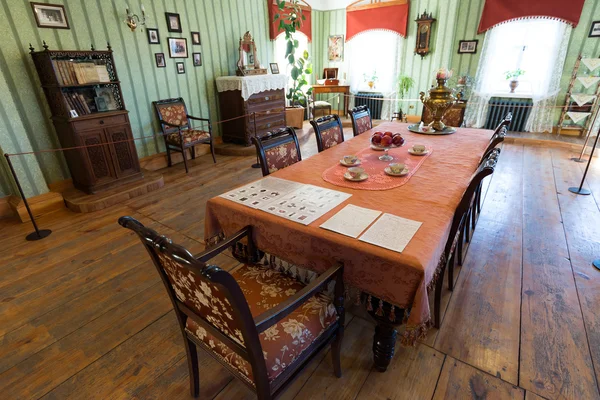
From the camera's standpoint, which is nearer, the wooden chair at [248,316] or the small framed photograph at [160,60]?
the wooden chair at [248,316]

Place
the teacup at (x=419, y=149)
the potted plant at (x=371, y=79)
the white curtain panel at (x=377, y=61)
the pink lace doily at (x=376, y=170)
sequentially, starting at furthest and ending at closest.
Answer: the potted plant at (x=371, y=79) → the white curtain panel at (x=377, y=61) → the teacup at (x=419, y=149) → the pink lace doily at (x=376, y=170)

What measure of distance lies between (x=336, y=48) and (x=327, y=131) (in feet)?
17.9

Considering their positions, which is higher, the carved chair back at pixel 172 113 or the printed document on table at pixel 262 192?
the carved chair back at pixel 172 113

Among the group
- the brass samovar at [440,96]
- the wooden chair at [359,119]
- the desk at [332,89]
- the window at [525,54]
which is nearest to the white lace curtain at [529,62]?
the window at [525,54]

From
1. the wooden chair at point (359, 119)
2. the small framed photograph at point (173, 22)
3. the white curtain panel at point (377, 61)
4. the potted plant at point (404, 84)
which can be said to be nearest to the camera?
the wooden chair at point (359, 119)

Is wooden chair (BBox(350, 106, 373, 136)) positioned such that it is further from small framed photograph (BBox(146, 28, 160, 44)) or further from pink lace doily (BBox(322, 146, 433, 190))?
small framed photograph (BBox(146, 28, 160, 44))

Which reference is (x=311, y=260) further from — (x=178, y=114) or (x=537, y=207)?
(x=178, y=114)

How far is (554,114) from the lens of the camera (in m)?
5.43

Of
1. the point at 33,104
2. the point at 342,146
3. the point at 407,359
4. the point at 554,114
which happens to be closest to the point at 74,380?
the point at 407,359

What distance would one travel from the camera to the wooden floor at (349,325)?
1415mm

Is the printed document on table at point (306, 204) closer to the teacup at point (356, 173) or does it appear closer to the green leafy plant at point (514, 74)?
the teacup at point (356, 173)

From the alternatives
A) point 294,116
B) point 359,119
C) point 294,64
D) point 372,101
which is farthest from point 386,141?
point 372,101

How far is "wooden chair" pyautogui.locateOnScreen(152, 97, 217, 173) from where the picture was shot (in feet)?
13.7

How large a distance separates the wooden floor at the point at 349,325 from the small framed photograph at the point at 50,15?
2.09 meters
